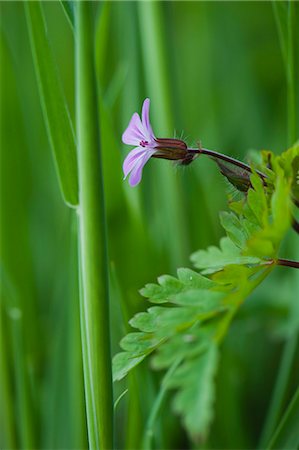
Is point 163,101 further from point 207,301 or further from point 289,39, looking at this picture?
point 207,301

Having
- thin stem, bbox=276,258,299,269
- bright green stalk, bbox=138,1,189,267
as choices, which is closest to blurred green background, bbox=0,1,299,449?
bright green stalk, bbox=138,1,189,267

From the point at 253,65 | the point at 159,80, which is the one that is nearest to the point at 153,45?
the point at 159,80

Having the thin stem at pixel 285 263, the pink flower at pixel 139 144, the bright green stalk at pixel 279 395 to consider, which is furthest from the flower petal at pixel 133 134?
the bright green stalk at pixel 279 395

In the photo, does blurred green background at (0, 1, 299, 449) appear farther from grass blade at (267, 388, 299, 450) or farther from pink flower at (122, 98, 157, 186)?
grass blade at (267, 388, 299, 450)

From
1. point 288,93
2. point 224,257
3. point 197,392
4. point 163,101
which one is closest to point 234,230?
point 224,257

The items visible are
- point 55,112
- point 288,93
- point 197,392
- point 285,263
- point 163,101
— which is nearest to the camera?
point 197,392

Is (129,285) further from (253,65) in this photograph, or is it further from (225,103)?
(253,65)

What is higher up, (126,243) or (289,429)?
(126,243)
